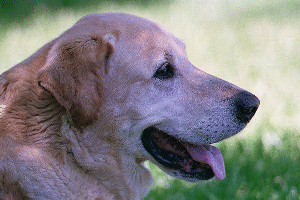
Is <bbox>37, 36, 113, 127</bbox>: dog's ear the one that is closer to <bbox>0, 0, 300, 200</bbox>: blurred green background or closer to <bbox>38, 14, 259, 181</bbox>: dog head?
<bbox>38, 14, 259, 181</bbox>: dog head

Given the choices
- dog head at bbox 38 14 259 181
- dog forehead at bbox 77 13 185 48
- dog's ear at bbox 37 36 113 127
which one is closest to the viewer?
dog's ear at bbox 37 36 113 127

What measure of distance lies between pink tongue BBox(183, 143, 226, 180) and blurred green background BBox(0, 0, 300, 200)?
1091mm

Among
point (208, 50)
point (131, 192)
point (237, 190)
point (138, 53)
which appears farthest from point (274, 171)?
point (208, 50)

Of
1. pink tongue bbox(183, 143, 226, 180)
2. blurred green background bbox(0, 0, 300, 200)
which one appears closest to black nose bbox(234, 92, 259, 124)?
pink tongue bbox(183, 143, 226, 180)

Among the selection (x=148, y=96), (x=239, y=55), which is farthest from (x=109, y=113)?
(x=239, y=55)

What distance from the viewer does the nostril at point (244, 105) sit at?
3.34m

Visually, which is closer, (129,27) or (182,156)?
Result: (129,27)

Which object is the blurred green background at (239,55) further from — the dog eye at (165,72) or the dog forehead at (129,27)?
the dog forehead at (129,27)

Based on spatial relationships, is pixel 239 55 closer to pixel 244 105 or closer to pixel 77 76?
pixel 244 105

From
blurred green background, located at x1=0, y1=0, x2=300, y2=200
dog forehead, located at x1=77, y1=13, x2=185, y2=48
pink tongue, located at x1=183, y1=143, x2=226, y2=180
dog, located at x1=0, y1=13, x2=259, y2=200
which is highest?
dog forehead, located at x1=77, y1=13, x2=185, y2=48

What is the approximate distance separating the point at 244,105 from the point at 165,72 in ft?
1.74

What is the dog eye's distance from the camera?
10.8 ft

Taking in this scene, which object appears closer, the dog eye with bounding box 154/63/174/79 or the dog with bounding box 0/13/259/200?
the dog with bounding box 0/13/259/200

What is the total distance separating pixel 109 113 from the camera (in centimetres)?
319
